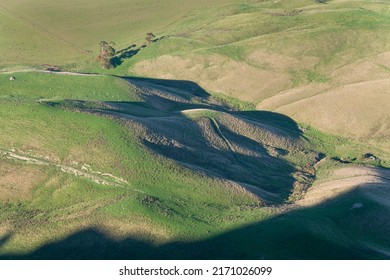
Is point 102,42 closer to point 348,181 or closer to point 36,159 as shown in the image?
point 36,159

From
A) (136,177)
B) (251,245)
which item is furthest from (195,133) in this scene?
(251,245)

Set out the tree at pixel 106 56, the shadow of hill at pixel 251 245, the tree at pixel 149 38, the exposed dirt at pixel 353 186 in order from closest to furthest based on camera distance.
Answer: the shadow of hill at pixel 251 245 < the exposed dirt at pixel 353 186 < the tree at pixel 106 56 < the tree at pixel 149 38

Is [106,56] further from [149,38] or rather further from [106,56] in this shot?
[149,38]

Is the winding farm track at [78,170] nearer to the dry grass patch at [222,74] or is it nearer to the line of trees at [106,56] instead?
the dry grass patch at [222,74]

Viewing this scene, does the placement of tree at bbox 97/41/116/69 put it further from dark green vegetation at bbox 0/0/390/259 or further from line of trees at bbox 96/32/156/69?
dark green vegetation at bbox 0/0/390/259

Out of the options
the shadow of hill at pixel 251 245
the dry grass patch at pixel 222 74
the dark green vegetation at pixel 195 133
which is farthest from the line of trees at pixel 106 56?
the shadow of hill at pixel 251 245
